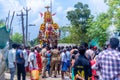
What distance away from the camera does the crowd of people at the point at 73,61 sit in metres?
7.42

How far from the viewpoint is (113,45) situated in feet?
24.5

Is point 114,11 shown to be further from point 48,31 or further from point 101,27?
point 48,31

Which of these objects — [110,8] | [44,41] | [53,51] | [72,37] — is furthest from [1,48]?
[72,37]

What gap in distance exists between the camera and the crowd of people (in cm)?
742

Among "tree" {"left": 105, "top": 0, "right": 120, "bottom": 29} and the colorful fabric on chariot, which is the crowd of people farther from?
"tree" {"left": 105, "top": 0, "right": 120, "bottom": 29}

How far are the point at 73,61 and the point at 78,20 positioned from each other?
5788cm

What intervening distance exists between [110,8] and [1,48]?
75.4 ft

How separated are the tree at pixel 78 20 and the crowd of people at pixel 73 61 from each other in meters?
45.1

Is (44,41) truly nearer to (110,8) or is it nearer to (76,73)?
(110,8)

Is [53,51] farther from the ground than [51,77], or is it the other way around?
[53,51]

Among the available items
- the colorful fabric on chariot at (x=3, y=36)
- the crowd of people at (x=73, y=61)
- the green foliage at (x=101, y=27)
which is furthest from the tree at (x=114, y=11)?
the colorful fabric on chariot at (x=3, y=36)

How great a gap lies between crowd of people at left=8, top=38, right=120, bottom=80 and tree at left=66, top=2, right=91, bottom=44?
4508 centimetres

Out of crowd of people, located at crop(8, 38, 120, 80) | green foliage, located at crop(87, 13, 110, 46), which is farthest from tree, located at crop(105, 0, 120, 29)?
crowd of people, located at crop(8, 38, 120, 80)

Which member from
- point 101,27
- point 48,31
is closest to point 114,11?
point 101,27
